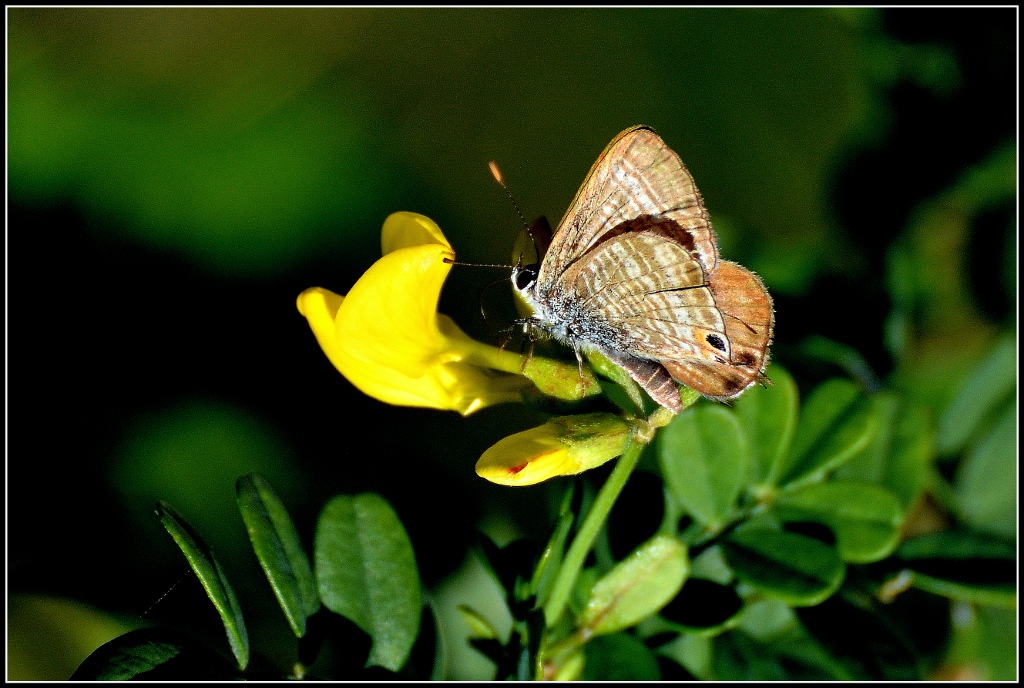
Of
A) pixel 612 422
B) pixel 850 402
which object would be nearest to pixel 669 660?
pixel 612 422

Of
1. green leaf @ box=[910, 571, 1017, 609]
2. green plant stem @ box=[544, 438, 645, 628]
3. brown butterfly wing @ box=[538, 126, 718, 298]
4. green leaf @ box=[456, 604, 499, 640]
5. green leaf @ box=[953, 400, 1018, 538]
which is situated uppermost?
brown butterfly wing @ box=[538, 126, 718, 298]

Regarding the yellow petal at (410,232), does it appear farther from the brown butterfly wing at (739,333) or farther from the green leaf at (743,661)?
the green leaf at (743,661)

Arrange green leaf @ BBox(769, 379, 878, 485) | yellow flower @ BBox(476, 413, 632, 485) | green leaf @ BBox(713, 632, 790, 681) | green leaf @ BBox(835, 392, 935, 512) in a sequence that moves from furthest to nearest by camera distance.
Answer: green leaf @ BBox(835, 392, 935, 512)
green leaf @ BBox(769, 379, 878, 485)
green leaf @ BBox(713, 632, 790, 681)
yellow flower @ BBox(476, 413, 632, 485)

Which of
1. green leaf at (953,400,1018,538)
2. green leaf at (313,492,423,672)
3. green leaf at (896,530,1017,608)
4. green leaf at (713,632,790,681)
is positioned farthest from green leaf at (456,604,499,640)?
green leaf at (953,400,1018,538)

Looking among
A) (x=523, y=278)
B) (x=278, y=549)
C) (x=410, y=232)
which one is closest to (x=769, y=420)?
(x=523, y=278)

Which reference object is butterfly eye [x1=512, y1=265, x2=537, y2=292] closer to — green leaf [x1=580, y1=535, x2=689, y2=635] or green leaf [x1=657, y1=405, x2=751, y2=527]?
green leaf [x1=657, y1=405, x2=751, y2=527]

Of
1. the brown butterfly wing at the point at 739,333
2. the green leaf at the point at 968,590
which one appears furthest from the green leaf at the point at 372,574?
the green leaf at the point at 968,590

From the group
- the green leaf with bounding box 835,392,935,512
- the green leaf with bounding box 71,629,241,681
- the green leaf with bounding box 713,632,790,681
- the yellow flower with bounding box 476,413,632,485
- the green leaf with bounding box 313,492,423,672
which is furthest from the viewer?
the green leaf with bounding box 835,392,935,512
